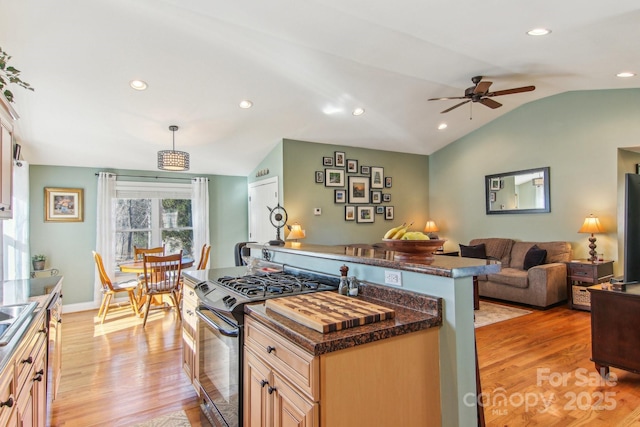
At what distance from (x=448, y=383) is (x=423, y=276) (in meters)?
0.48

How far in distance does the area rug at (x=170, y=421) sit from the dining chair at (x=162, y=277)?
2.28m

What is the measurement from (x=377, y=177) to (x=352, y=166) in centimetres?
63

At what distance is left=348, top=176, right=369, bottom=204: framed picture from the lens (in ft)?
20.5

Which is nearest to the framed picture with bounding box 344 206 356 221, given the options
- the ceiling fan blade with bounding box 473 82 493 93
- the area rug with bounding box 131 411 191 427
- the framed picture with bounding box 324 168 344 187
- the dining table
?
the framed picture with bounding box 324 168 344 187

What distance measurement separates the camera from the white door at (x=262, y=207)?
5.71 metres

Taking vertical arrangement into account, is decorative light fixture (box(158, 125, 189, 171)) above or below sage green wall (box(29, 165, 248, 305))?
above

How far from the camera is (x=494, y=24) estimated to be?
2904mm

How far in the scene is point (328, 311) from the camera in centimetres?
151

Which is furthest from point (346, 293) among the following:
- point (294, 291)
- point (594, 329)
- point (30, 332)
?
point (594, 329)

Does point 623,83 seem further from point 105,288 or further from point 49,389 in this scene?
point 105,288

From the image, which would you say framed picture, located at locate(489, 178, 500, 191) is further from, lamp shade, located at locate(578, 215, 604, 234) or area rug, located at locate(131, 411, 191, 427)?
area rug, located at locate(131, 411, 191, 427)

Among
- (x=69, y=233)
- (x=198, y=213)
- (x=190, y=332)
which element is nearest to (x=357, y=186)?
(x=198, y=213)

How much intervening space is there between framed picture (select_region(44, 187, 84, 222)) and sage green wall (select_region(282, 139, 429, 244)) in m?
3.16

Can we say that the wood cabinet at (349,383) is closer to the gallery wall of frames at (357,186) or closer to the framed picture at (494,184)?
Result: the gallery wall of frames at (357,186)
